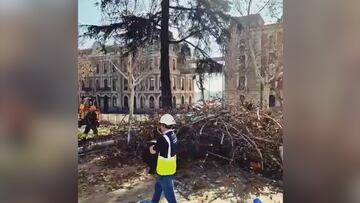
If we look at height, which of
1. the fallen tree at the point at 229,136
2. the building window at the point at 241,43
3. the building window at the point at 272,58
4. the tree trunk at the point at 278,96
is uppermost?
the building window at the point at 241,43

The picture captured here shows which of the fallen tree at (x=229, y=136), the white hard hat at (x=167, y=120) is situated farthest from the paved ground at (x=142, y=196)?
the white hard hat at (x=167, y=120)

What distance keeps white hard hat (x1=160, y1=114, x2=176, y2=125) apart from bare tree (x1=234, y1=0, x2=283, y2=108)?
0.38 m

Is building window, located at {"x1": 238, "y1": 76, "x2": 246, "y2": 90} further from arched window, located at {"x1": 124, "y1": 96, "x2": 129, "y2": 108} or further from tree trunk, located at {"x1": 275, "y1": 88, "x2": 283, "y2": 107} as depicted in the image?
arched window, located at {"x1": 124, "y1": 96, "x2": 129, "y2": 108}

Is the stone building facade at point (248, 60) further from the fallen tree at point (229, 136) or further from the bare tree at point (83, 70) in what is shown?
the bare tree at point (83, 70)

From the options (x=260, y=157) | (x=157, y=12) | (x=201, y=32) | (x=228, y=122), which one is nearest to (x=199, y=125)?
(x=228, y=122)

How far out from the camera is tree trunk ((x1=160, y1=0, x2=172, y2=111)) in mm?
1442

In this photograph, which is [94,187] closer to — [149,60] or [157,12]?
[149,60]

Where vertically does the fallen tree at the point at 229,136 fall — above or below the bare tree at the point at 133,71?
below

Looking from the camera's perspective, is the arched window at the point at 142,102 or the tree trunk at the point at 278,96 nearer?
the tree trunk at the point at 278,96

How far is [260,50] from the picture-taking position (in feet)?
4.55

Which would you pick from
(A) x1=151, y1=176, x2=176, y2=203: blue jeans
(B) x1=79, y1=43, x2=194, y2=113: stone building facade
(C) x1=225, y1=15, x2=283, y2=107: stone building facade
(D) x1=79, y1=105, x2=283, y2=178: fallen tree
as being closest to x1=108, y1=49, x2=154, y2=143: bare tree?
(B) x1=79, y1=43, x2=194, y2=113: stone building facade

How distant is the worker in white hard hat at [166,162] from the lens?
1.44 meters

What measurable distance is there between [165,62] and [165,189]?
1.78 ft

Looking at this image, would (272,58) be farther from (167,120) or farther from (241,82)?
(167,120)
